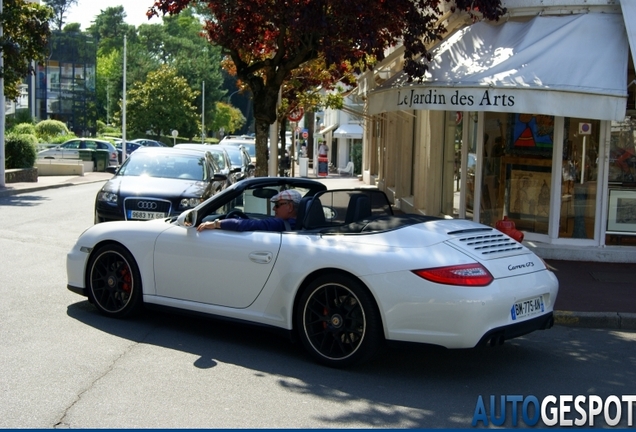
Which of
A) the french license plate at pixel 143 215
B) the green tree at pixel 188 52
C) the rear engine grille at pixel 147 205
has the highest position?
the green tree at pixel 188 52

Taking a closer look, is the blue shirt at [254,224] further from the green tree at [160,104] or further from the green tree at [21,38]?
the green tree at [160,104]

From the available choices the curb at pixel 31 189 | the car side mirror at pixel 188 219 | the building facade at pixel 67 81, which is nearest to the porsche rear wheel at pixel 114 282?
the car side mirror at pixel 188 219

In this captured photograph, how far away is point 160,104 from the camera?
63750 millimetres

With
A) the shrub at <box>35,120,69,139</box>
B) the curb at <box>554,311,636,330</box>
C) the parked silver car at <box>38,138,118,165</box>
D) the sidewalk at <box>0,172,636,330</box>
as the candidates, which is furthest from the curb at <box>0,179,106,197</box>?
the shrub at <box>35,120,69,139</box>

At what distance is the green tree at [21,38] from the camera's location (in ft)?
80.0

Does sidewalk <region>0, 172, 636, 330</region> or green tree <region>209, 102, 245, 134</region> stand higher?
green tree <region>209, 102, 245, 134</region>

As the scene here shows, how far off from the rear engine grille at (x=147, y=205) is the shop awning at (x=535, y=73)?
3822 millimetres

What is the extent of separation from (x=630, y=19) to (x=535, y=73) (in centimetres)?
161

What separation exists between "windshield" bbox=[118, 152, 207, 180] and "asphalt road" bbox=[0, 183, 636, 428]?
6.02 metres

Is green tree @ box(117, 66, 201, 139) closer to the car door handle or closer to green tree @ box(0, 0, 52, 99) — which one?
green tree @ box(0, 0, 52, 99)

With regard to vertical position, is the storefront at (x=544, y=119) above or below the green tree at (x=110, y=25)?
below

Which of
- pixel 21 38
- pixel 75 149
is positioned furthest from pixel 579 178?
pixel 75 149

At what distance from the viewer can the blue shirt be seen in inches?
281

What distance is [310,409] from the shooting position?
5.44 metres
